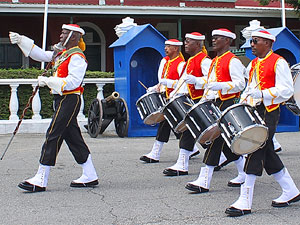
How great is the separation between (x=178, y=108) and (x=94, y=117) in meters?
4.05

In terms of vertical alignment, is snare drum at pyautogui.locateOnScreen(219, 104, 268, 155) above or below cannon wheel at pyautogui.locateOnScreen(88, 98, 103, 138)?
above

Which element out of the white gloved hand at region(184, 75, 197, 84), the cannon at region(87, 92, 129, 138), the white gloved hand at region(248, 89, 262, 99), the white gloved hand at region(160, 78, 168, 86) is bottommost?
the cannon at region(87, 92, 129, 138)

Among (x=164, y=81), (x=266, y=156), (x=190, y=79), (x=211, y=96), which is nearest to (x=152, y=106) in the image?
(x=164, y=81)

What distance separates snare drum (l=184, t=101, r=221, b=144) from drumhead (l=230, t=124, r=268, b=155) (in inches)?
26.1

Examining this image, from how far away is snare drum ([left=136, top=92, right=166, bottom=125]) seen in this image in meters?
8.33

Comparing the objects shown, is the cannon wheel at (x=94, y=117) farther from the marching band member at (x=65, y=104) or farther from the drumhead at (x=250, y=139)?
the drumhead at (x=250, y=139)

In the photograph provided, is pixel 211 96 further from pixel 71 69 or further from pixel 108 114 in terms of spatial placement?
pixel 108 114

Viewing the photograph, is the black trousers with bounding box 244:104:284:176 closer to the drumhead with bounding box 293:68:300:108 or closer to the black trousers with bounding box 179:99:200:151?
the drumhead with bounding box 293:68:300:108

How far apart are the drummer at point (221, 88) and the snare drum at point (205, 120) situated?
11 cm

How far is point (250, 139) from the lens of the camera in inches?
213

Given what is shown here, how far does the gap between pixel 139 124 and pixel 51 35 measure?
8.65 meters

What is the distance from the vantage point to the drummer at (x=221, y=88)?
6320mm

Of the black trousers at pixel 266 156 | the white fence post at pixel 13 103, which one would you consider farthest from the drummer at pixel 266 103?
the white fence post at pixel 13 103

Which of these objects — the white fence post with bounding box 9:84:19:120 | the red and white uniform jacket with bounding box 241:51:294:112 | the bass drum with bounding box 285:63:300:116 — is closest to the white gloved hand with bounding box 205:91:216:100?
the red and white uniform jacket with bounding box 241:51:294:112
